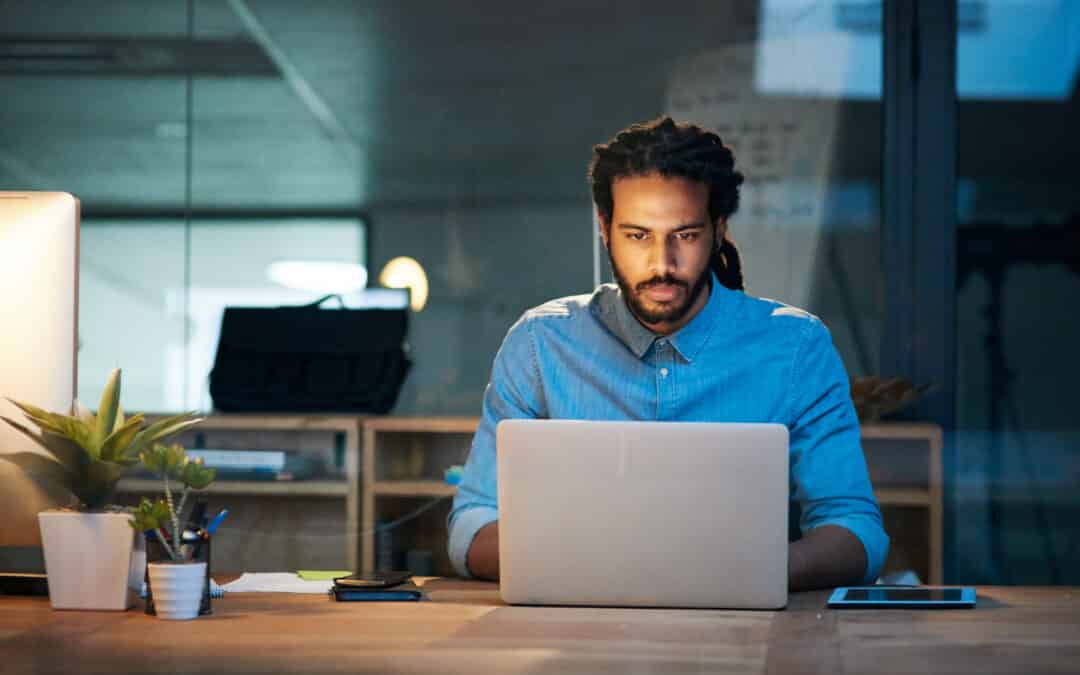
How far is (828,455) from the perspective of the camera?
2443 mm

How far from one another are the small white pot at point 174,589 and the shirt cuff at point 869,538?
1026 millimetres

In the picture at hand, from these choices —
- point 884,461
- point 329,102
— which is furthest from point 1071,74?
point 329,102

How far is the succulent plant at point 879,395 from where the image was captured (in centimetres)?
391

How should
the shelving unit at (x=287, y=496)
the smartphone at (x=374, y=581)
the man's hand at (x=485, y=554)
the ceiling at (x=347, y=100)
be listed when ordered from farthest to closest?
the ceiling at (x=347, y=100), the shelving unit at (x=287, y=496), the man's hand at (x=485, y=554), the smartphone at (x=374, y=581)

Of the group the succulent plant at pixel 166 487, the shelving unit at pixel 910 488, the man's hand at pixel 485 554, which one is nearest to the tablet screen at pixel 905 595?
the man's hand at pixel 485 554

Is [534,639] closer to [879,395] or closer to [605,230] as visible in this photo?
[605,230]

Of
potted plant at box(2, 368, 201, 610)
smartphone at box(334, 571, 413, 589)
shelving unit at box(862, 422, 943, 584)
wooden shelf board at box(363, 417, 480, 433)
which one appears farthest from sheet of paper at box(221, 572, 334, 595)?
shelving unit at box(862, 422, 943, 584)

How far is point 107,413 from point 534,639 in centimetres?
74

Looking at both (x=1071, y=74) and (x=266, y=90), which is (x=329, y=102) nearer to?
(x=266, y=90)

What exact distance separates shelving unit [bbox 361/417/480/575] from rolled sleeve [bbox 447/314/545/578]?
135cm

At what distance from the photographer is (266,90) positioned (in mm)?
4387

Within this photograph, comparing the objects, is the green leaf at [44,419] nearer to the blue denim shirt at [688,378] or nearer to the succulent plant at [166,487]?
the succulent plant at [166,487]

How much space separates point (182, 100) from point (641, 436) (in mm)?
3016

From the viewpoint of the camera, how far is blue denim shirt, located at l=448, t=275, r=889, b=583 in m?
2.47
